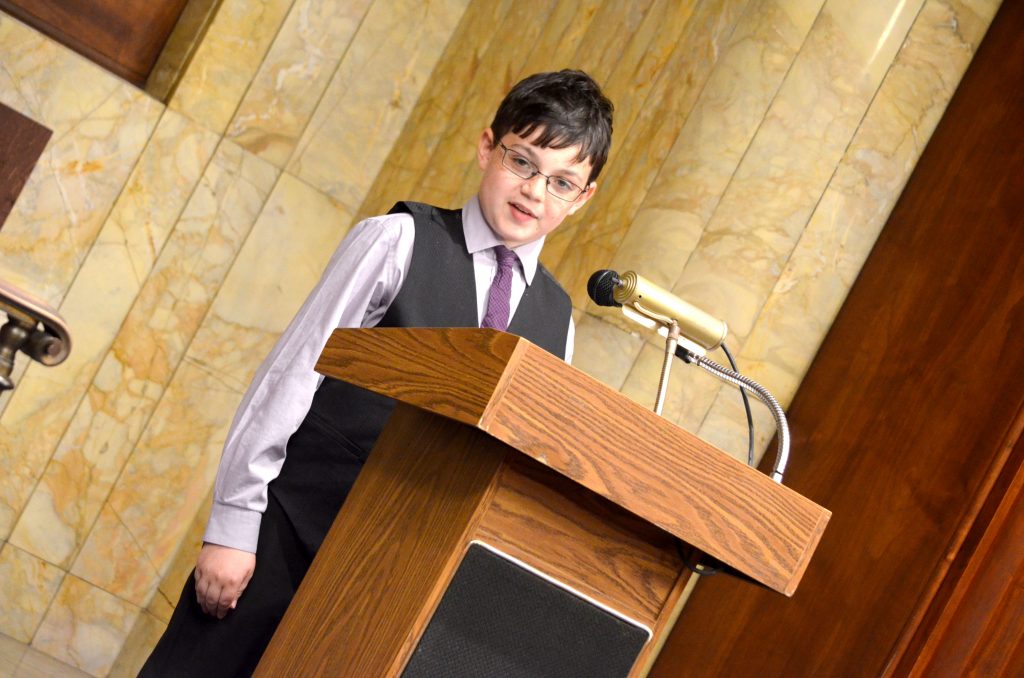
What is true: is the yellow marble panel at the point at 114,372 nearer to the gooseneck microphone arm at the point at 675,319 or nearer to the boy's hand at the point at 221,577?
the boy's hand at the point at 221,577

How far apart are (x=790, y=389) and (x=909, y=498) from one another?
0.59 metres

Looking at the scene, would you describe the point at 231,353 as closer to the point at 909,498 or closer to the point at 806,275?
the point at 806,275

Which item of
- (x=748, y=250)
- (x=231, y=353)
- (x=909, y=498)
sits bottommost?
(x=231, y=353)

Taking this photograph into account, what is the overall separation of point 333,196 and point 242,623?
2.21 m

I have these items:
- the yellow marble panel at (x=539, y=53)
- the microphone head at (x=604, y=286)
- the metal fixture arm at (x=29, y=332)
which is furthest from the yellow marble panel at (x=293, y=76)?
the metal fixture arm at (x=29, y=332)

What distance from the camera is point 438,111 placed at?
3.86 meters

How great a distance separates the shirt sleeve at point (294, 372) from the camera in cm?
181

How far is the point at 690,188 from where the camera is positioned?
3348 millimetres

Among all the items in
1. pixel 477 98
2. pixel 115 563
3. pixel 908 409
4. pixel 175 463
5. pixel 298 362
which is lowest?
pixel 115 563

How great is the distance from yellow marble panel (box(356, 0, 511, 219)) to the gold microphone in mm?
2180

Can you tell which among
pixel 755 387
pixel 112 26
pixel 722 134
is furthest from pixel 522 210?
pixel 112 26

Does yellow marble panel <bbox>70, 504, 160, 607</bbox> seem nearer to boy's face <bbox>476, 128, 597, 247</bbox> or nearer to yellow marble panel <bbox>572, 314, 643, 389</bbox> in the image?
yellow marble panel <bbox>572, 314, 643, 389</bbox>

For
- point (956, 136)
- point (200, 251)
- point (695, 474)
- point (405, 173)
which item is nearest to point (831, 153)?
point (956, 136)

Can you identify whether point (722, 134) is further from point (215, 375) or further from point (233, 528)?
point (233, 528)
